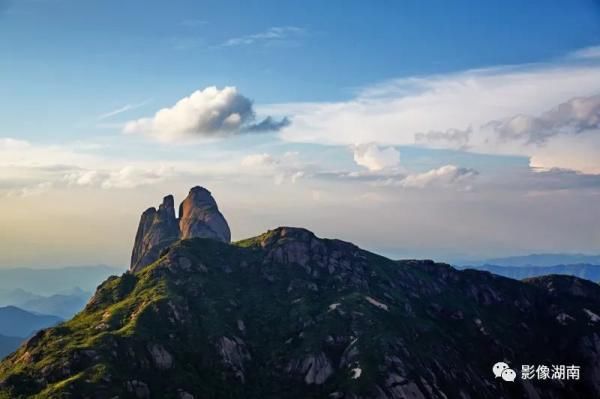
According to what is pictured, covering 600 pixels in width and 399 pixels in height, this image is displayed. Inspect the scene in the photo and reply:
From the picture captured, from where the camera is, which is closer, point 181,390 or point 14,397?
point 14,397

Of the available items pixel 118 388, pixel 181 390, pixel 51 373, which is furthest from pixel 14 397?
pixel 181 390

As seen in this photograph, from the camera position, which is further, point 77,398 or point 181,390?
point 181,390

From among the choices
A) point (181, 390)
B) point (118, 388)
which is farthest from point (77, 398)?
point (181, 390)

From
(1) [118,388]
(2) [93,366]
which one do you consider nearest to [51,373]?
(2) [93,366]

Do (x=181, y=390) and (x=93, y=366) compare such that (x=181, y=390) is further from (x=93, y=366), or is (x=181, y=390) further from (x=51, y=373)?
(x=51, y=373)

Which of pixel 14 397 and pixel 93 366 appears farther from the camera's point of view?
pixel 93 366

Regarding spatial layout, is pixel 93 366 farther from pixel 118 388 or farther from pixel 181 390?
pixel 181 390
